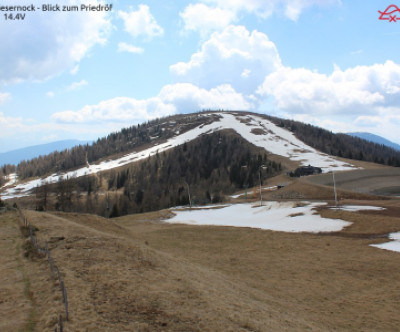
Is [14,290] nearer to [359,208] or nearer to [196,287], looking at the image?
[196,287]

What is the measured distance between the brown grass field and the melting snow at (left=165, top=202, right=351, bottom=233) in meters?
11.2

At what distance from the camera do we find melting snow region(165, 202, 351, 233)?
46456 mm

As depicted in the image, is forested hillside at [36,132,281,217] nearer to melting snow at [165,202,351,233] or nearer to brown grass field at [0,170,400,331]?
melting snow at [165,202,351,233]

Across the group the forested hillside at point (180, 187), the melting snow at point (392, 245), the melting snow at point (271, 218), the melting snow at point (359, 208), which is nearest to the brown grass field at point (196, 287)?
the melting snow at point (392, 245)

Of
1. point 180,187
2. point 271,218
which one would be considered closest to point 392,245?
point 271,218

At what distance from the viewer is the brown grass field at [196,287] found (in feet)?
39.9

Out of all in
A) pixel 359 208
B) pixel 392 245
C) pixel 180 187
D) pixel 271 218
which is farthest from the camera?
pixel 180 187

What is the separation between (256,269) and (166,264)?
10.1 m

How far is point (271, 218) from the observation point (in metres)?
57.9

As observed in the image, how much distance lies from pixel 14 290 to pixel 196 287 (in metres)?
9.49

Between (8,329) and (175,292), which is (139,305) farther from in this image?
(8,329)

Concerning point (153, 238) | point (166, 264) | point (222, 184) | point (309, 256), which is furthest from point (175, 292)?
point (222, 184)

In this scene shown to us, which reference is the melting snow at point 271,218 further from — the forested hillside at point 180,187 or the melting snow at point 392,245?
the forested hillside at point 180,187

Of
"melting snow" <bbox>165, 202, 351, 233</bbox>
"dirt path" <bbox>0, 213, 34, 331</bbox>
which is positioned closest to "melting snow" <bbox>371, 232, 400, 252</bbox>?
"melting snow" <bbox>165, 202, 351, 233</bbox>
